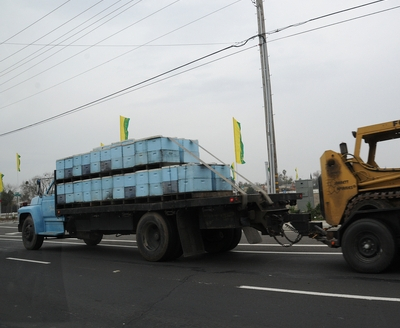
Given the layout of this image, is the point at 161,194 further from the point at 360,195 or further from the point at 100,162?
the point at 360,195

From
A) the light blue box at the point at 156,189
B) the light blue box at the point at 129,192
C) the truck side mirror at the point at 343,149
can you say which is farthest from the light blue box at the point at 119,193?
the truck side mirror at the point at 343,149

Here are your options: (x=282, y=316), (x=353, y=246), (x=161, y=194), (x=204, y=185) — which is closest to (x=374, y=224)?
(x=353, y=246)

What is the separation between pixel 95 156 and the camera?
11602 mm

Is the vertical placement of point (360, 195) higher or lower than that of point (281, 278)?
higher

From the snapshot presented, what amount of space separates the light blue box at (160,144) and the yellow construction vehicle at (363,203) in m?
3.68

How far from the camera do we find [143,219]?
10.4 m

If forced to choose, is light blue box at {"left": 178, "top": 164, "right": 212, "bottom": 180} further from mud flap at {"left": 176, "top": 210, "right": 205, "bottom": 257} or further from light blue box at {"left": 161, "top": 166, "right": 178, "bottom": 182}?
mud flap at {"left": 176, "top": 210, "right": 205, "bottom": 257}

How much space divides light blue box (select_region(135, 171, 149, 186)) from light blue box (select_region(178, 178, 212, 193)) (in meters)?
1.02

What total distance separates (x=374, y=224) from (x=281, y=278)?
6.27 feet

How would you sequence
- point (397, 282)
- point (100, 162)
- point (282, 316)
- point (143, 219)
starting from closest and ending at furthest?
point (282, 316), point (397, 282), point (143, 219), point (100, 162)

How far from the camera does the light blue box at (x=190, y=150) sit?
10.4 meters

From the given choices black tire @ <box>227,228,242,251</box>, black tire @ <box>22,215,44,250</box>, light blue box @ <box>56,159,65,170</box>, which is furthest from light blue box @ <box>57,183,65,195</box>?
black tire @ <box>227,228,242,251</box>

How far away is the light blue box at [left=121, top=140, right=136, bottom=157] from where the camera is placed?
10516mm

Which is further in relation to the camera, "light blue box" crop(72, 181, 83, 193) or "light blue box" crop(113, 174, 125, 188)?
"light blue box" crop(72, 181, 83, 193)
